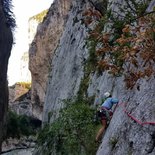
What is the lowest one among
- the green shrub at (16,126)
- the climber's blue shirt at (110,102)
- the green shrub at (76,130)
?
the green shrub at (16,126)

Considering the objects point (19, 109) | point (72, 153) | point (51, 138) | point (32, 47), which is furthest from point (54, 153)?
point (19, 109)

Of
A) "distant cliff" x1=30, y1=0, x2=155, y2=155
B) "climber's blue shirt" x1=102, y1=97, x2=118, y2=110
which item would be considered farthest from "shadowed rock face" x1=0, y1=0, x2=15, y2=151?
"climber's blue shirt" x1=102, y1=97, x2=118, y2=110

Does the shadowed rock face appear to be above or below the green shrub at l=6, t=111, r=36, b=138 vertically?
above

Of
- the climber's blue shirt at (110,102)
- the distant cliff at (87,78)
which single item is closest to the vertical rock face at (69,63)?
the distant cliff at (87,78)

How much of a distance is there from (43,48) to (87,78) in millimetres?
26210

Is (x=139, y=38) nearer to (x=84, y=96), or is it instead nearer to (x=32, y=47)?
(x=84, y=96)

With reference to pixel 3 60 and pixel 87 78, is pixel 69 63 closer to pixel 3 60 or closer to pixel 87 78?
pixel 3 60

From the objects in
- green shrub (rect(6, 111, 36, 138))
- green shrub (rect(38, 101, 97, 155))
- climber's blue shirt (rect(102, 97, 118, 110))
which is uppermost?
climber's blue shirt (rect(102, 97, 118, 110))

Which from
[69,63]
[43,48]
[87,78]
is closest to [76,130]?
[87,78]

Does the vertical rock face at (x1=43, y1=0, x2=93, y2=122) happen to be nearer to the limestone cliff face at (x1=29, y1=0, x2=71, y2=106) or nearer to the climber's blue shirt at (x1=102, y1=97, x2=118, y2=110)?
the climber's blue shirt at (x1=102, y1=97, x2=118, y2=110)

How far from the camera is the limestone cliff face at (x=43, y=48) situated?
42.9 meters

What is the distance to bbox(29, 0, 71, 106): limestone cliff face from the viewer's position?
4288 cm

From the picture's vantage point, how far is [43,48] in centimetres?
4419

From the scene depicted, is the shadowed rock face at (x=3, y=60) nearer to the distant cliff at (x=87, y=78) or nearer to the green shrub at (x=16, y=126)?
the distant cliff at (x=87, y=78)
